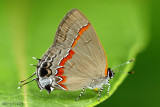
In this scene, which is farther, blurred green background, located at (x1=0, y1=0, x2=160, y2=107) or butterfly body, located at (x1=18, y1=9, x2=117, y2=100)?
blurred green background, located at (x1=0, y1=0, x2=160, y2=107)

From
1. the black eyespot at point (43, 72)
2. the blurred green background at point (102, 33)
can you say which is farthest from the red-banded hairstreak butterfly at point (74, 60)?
the blurred green background at point (102, 33)

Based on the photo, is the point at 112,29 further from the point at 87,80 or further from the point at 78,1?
the point at 87,80

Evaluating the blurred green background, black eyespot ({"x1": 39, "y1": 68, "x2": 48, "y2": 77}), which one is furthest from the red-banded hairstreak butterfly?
the blurred green background

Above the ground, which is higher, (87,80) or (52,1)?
(52,1)

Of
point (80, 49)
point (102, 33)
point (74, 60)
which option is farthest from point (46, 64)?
point (102, 33)

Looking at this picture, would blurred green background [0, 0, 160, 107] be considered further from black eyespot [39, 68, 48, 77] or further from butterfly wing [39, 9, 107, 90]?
butterfly wing [39, 9, 107, 90]

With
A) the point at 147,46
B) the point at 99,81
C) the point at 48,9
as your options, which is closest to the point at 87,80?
the point at 99,81

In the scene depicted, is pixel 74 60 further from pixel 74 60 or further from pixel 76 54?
pixel 76 54
